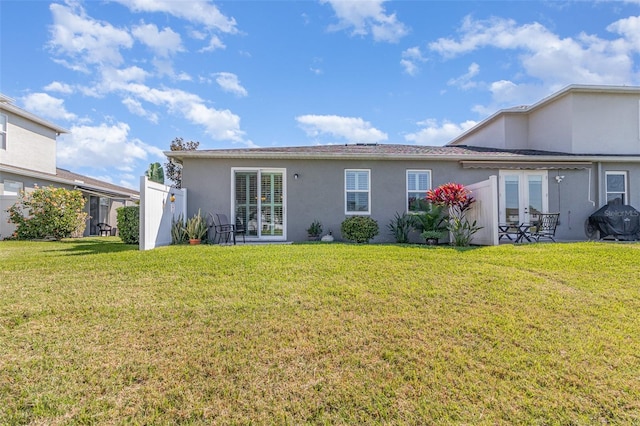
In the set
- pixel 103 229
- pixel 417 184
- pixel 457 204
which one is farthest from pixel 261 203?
pixel 103 229

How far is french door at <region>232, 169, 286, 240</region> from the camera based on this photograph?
11.8 meters

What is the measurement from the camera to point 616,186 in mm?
12195

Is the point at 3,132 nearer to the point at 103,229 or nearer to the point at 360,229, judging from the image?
the point at 103,229

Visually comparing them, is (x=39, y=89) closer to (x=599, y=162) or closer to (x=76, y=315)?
(x=76, y=315)

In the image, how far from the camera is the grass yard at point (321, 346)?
A: 8.84 ft

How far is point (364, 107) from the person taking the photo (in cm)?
1659

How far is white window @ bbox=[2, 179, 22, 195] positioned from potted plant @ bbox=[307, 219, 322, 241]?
13530 millimetres

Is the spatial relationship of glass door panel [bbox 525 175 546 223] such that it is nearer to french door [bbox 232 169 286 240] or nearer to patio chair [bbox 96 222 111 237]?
french door [bbox 232 169 286 240]

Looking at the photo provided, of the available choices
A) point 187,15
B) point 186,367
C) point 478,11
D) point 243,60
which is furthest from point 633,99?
point 186,367

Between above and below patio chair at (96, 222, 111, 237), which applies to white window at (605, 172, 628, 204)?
above

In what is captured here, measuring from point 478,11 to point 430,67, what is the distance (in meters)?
3.36

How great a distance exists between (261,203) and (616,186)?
1291 centimetres

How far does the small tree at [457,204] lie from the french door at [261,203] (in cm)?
513

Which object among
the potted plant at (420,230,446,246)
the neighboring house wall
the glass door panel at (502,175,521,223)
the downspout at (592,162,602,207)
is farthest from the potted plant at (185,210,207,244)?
the downspout at (592,162,602,207)
